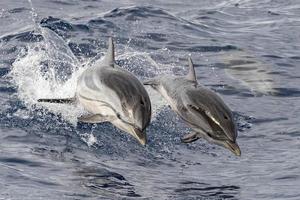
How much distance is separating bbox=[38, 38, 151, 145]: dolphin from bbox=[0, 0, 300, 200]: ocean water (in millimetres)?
1405

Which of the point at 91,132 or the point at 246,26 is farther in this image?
the point at 246,26

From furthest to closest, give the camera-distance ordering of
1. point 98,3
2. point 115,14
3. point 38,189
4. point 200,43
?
point 98,3 → point 115,14 → point 200,43 → point 38,189

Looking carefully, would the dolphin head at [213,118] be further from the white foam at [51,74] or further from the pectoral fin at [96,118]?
the white foam at [51,74]

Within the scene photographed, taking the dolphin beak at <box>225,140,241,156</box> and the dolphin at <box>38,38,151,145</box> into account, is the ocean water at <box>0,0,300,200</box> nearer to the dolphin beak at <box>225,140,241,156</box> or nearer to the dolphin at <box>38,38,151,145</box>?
the dolphin at <box>38,38,151,145</box>

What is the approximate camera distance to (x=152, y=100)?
12438 mm

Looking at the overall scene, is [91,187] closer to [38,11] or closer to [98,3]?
[38,11]

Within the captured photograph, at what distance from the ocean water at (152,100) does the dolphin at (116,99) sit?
140 cm

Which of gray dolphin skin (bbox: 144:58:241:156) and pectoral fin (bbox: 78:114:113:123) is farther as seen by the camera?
pectoral fin (bbox: 78:114:113:123)

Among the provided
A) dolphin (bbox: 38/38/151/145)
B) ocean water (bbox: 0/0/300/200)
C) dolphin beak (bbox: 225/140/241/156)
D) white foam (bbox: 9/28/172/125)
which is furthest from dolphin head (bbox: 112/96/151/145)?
white foam (bbox: 9/28/172/125)

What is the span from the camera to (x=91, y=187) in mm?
8977

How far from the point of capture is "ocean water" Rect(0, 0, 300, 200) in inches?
368

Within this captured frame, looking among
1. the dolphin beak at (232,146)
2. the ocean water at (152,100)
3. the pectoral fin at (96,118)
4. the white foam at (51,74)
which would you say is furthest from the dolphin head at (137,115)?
the white foam at (51,74)

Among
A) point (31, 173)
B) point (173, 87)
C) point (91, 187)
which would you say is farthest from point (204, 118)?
point (31, 173)

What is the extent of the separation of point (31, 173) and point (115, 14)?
1064 centimetres
